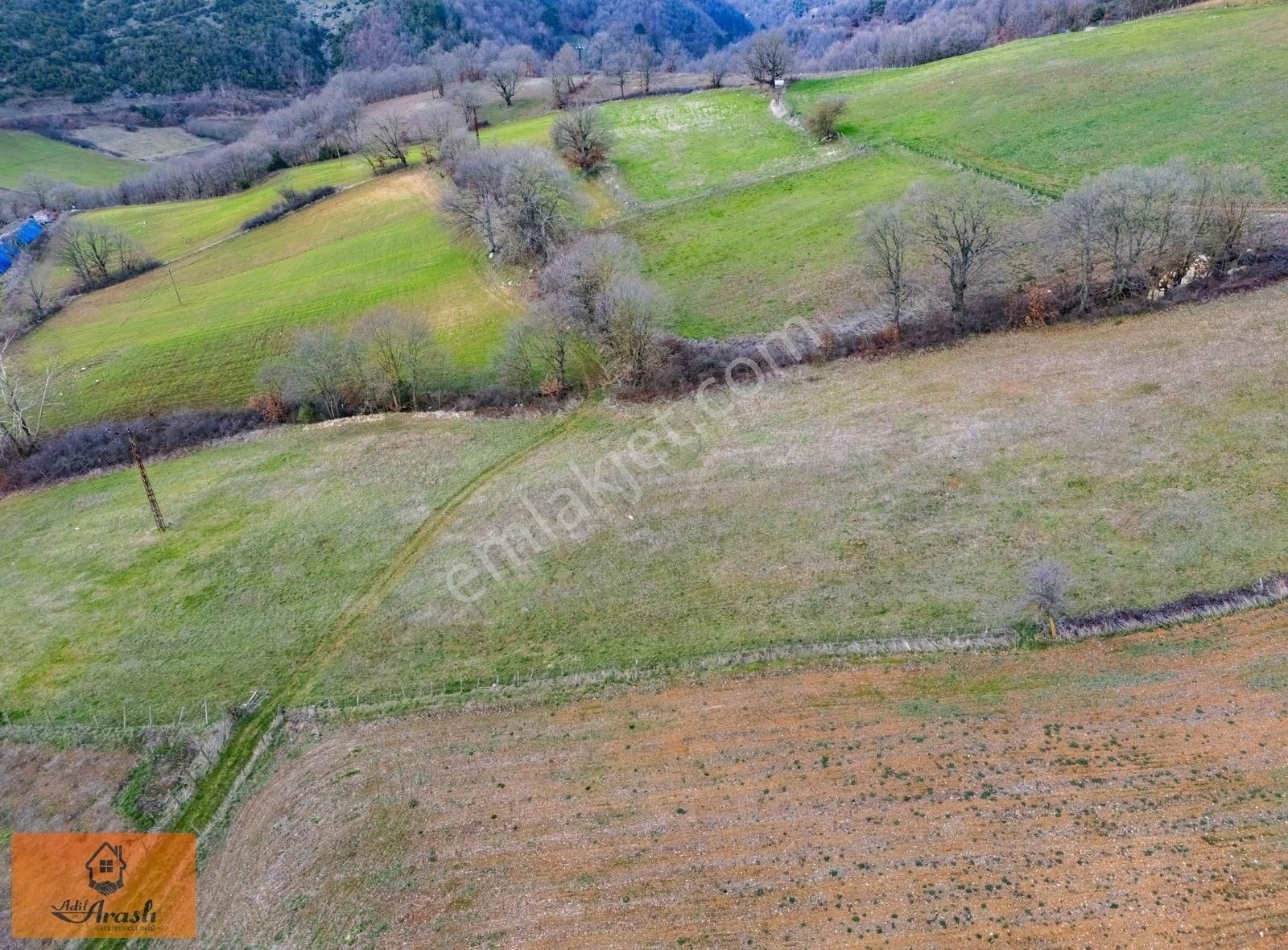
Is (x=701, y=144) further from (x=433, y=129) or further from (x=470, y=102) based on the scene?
(x=470, y=102)

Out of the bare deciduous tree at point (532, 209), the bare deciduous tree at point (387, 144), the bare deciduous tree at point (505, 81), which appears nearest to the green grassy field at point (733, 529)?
the bare deciduous tree at point (532, 209)

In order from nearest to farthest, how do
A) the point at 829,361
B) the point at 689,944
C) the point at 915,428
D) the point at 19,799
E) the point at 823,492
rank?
the point at 689,944 → the point at 19,799 → the point at 823,492 → the point at 915,428 → the point at 829,361

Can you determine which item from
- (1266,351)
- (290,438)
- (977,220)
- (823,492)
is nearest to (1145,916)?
(823,492)

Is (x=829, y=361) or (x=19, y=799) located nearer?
(x=19, y=799)

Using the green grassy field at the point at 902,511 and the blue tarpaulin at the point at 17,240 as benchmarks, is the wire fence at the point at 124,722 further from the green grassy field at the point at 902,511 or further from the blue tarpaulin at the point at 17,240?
the blue tarpaulin at the point at 17,240

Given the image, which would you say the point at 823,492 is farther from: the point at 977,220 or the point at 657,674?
the point at 977,220
